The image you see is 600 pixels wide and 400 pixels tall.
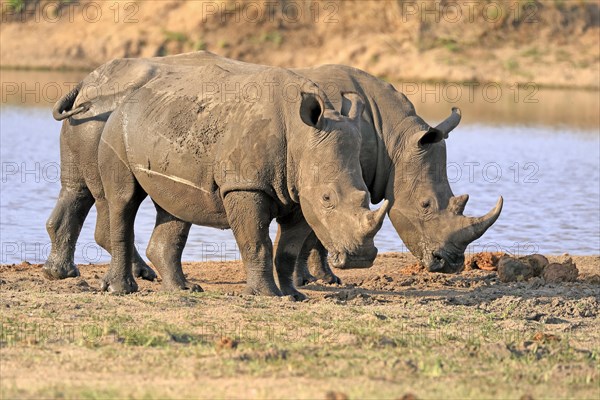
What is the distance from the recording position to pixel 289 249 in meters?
11.2

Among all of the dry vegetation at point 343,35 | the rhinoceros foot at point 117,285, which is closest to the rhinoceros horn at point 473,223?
the rhinoceros foot at point 117,285

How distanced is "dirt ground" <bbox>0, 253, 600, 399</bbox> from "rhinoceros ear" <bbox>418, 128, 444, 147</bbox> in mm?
1323

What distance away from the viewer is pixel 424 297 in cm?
1136

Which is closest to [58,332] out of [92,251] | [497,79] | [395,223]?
[395,223]

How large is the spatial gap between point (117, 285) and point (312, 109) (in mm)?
Answer: 2373

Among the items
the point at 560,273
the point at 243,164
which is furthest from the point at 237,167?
the point at 560,273

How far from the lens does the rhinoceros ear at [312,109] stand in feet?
33.4

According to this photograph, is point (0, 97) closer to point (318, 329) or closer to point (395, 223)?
point (395, 223)

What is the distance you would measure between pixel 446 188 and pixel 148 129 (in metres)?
2.55

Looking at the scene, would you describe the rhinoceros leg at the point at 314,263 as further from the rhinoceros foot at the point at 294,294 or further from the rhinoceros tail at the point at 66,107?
the rhinoceros tail at the point at 66,107

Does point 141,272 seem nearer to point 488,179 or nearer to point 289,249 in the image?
point 289,249

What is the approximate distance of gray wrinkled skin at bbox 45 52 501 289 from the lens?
11.0 meters

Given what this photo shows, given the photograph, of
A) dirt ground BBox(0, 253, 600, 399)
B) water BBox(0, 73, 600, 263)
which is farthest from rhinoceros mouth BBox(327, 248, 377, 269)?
water BBox(0, 73, 600, 263)

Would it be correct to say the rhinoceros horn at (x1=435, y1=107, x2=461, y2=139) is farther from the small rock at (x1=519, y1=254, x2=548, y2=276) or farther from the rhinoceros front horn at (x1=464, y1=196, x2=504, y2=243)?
the small rock at (x1=519, y1=254, x2=548, y2=276)
